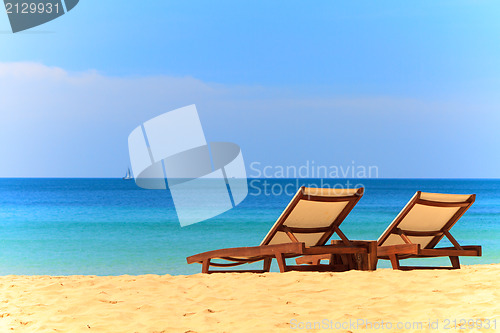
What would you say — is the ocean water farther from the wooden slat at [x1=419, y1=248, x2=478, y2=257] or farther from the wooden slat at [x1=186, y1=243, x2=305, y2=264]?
the wooden slat at [x1=186, y1=243, x2=305, y2=264]

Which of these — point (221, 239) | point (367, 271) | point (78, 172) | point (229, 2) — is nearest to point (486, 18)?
point (229, 2)

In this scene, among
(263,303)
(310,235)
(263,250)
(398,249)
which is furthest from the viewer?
(310,235)

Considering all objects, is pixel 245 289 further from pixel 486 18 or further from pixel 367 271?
pixel 486 18

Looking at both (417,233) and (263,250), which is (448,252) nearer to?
(417,233)

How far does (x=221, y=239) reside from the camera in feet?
54.6

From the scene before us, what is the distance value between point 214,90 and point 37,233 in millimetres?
36055

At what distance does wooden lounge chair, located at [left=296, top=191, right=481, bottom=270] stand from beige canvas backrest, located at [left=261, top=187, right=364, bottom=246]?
261mm

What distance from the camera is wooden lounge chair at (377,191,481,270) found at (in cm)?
477

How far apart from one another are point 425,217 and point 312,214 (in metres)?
1.06

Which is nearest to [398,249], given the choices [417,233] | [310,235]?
[417,233]

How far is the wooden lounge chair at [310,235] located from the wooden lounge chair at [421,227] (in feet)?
0.66

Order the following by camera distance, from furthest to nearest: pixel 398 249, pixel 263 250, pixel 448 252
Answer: pixel 448 252 < pixel 398 249 < pixel 263 250

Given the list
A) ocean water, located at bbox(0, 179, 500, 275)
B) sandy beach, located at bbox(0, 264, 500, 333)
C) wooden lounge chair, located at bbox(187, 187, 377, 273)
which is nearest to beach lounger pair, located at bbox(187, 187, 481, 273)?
wooden lounge chair, located at bbox(187, 187, 377, 273)

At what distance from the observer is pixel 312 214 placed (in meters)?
4.70
